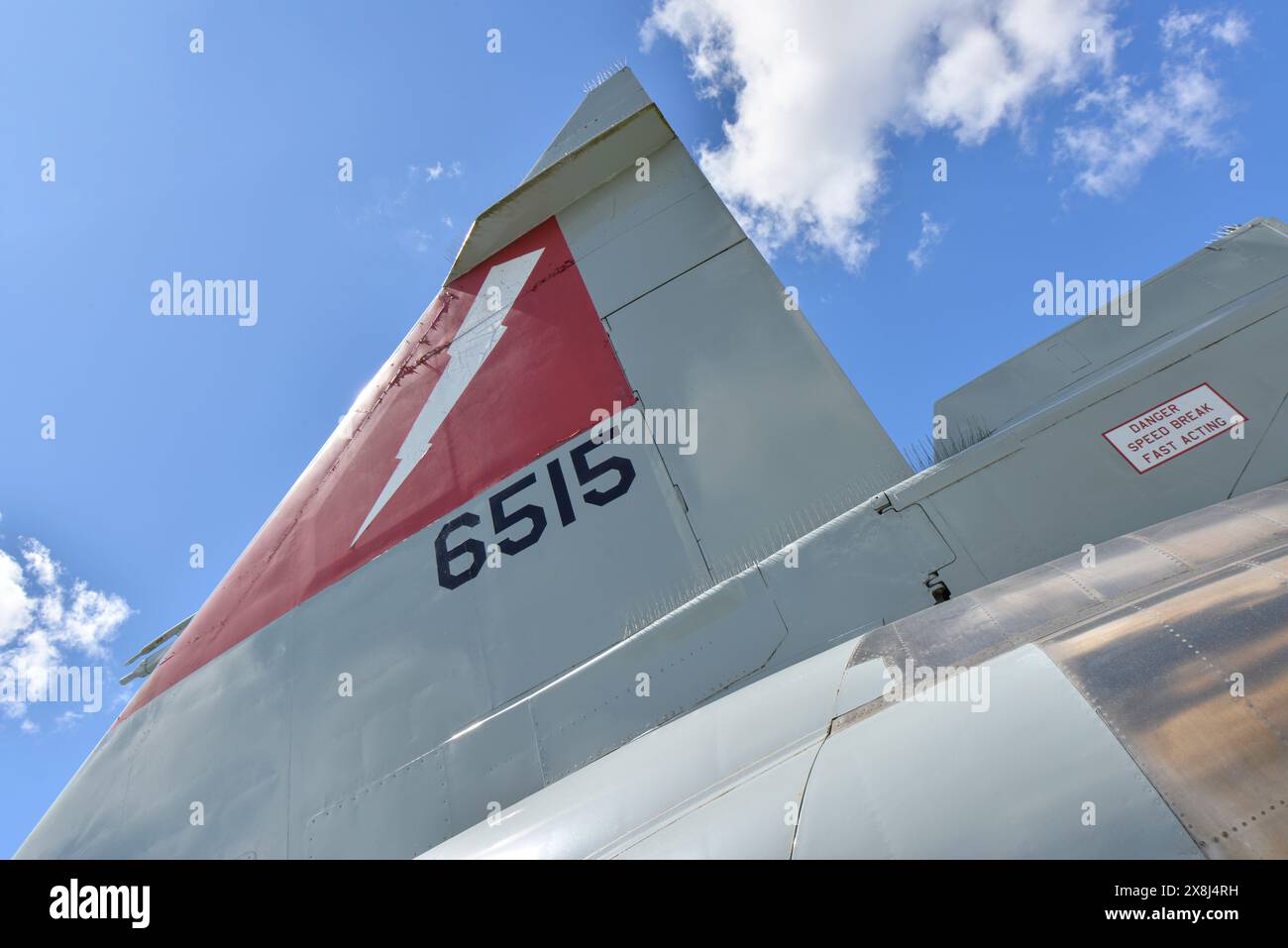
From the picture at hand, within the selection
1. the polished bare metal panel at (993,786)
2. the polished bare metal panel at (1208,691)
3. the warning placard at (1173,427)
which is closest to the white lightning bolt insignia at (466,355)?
the polished bare metal panel at (993,786)

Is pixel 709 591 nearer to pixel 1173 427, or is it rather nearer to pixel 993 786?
pixel 993 786

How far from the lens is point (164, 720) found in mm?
4539

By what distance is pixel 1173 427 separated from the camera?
9.38ft

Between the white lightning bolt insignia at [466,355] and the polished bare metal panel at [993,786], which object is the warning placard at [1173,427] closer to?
the polished bare metal panel at [993,786]

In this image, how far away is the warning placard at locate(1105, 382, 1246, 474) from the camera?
9.16ft

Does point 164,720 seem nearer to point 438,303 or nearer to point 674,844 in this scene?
point 438,303

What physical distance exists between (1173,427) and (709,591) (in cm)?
209

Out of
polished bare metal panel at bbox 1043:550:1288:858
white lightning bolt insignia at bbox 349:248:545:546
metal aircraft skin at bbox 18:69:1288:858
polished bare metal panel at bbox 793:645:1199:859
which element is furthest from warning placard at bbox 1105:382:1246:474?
white lightning bolt insignia at bbox 349:248:545:546

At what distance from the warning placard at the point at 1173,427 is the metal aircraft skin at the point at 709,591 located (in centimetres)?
1

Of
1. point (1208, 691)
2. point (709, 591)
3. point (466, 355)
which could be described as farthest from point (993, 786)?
point (466, 355)

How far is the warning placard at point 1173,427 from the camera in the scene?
2793 mm

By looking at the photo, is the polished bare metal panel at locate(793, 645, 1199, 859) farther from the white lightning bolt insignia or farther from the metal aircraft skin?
the white lightning bolt insignia

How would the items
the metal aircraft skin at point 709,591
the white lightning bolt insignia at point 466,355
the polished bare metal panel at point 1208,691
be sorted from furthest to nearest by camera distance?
the white lightning bolt insignia at point 466,355, the metal aircraft skin at point 709,591, the polished bare metal panel at point 1208,691

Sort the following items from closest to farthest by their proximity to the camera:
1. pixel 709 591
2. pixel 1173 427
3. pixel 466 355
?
pixel 1173 427, pixel 709 591, pixel 466 355
